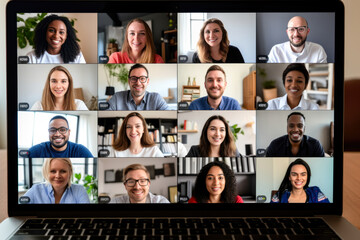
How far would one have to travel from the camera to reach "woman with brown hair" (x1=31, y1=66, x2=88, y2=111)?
94 cm

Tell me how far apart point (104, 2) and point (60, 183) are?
529 mm

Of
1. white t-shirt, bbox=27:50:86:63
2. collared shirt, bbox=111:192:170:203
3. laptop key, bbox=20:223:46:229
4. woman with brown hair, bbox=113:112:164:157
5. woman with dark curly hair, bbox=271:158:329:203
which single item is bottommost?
laptop key, bbox=20:223:46:229

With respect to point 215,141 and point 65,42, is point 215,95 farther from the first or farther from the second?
point 65,42

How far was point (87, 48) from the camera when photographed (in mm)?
939

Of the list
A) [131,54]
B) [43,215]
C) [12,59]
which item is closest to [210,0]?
[131,54]

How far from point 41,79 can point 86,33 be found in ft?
0.60

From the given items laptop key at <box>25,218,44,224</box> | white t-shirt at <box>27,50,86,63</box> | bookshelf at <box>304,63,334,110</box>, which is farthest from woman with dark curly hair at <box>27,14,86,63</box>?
bookshelf at <box>304,63,334,110</box>

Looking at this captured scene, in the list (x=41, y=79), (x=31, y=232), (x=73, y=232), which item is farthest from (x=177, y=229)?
(x=41, y=79)

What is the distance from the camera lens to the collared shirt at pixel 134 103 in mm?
946

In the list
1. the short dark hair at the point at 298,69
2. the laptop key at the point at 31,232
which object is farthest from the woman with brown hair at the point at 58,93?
the short dark hair at the point at 298,69

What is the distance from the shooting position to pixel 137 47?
3.10 ft

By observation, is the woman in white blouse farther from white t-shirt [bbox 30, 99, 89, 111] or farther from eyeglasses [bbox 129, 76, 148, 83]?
white t-shirt [bbox 30, 99, 89, 111]

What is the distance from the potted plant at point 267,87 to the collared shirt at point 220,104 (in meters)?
0.09

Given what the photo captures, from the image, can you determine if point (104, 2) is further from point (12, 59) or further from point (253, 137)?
point (253, 137)
